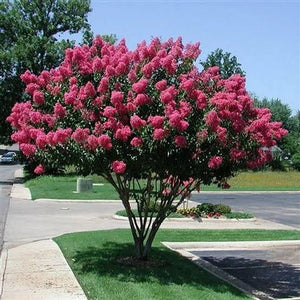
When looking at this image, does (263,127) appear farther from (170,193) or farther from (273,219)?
(273,219)

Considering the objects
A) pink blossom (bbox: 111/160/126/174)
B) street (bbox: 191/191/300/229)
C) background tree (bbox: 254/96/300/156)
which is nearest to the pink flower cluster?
pink blossom (bbox: 111/160/126/174)

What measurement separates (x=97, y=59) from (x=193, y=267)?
13.5 feet

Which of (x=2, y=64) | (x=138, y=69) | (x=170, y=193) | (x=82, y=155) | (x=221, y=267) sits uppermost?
(x=2, y=64)

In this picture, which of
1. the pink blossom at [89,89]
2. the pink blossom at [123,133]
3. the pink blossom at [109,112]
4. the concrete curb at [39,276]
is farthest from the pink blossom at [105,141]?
the concrete curb at [39,276]

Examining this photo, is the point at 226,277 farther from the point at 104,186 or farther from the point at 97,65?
the point at 104,186

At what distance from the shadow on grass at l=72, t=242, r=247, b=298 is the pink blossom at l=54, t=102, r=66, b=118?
104 inches

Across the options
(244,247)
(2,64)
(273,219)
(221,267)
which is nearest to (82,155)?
(221,267)

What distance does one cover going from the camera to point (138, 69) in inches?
346

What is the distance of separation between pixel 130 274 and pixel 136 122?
2650 millimetres

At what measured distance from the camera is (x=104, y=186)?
34.4 meters

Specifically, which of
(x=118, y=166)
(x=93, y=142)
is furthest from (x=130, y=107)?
(x=118, y=166)

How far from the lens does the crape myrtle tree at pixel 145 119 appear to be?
7910 mm

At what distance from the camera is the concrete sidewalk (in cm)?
792

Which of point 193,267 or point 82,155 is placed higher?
point 82,155
